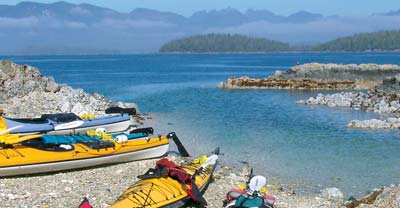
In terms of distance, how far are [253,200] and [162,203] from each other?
2.09 meters

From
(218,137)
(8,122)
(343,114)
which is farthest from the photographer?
(343,114)

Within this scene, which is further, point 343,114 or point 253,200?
point 343,114

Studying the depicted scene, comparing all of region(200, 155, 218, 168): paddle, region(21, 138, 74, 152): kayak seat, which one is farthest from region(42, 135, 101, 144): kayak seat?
region(200, 155, 218, 168): paddle

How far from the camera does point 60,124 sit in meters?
22.9

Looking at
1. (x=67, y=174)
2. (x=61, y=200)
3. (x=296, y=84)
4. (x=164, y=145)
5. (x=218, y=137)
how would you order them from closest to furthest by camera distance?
(x=61, y=200), (x=67, y=174), (x=164, y=145), (x=218, y=137), (x=296, y=84)

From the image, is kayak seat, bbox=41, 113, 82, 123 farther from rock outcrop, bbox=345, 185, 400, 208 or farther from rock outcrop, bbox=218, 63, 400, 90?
rock outcrop, bbox=218, 63, 400, 90

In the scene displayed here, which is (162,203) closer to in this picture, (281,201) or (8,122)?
(281,201)

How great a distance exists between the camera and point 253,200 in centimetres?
1286

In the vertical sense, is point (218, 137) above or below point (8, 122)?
below

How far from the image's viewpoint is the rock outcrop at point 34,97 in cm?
2980

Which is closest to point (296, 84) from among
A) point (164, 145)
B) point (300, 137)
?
point (300, 137)

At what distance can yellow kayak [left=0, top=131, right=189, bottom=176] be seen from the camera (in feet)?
52.6

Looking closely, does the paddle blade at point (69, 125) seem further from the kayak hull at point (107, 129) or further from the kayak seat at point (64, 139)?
the kayak seat at point (64, 139)

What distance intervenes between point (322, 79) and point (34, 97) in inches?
1761
